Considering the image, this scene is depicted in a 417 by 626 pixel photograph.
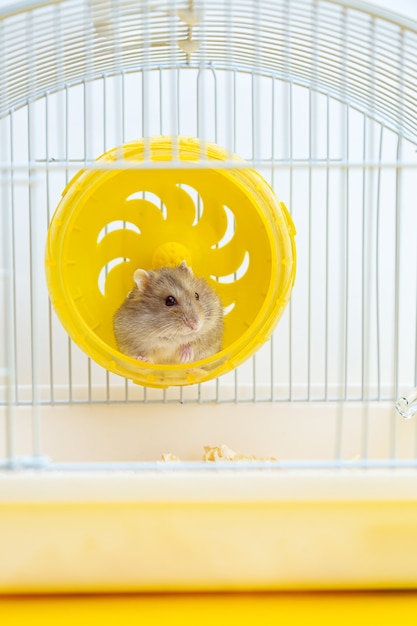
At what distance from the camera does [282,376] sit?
8.39ft

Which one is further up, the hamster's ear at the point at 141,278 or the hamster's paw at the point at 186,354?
the hamster's ear at the point at 141,278

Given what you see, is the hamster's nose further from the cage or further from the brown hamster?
the cage

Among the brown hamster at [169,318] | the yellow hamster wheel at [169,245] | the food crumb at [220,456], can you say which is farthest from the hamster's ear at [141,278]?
the food crumb at [220,456]

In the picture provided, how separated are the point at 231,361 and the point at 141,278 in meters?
0.32

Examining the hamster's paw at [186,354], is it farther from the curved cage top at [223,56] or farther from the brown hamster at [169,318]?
the curved cage top at [223,56]

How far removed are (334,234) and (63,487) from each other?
1667 millimetres

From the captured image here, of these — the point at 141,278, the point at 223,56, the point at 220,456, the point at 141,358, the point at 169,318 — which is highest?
the point at 223,56

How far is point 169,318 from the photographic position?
198cm

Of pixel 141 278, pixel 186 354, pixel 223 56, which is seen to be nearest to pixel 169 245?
pixel 141 278

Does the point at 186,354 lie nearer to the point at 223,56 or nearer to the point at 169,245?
the point at 169,245

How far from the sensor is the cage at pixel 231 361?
1114 mm

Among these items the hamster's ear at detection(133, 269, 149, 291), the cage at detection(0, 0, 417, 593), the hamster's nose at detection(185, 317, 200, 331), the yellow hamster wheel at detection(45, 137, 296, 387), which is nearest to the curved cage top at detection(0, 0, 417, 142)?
the cage at detection(0, 0, 417, 593)

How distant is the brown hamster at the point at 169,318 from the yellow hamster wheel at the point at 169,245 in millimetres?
69

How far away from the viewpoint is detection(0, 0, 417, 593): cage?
111 cm
